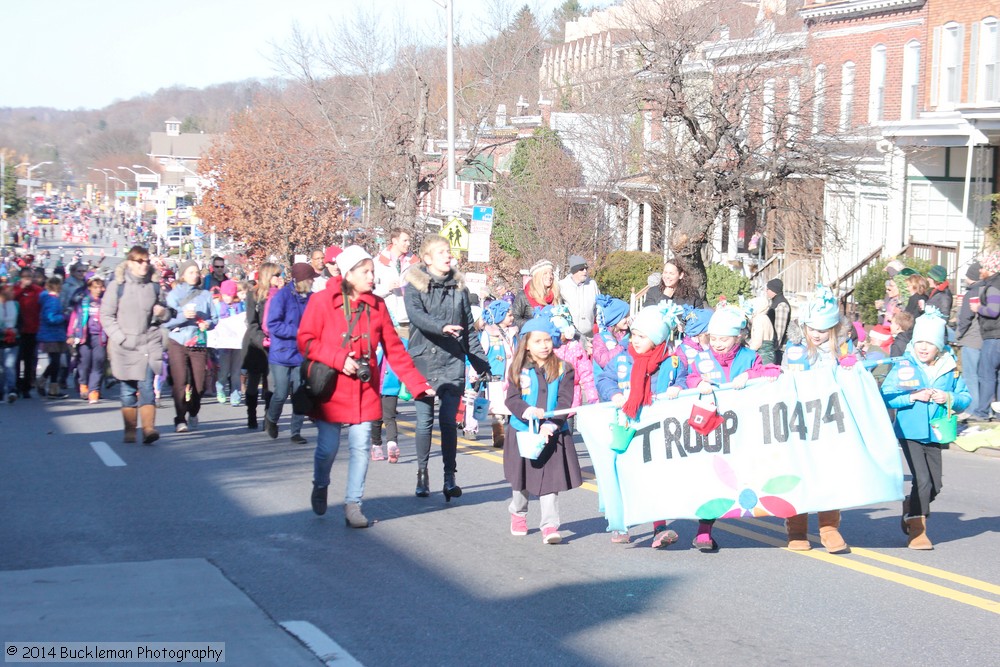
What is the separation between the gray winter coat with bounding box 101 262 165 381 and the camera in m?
12.5

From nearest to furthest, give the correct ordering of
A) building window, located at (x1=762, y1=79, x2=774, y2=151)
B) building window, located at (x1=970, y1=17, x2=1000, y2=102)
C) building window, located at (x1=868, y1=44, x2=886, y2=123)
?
1. building window, located at (x1=762, y1=79, x2=774, y2=151)
2. building window, located at (x1=970, y1=17, x2=1000, y2=102)
3. building window, located at (x1=868, y1=44, x2=886, y2=123)

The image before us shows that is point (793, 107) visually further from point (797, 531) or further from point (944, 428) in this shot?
point (797, 531)

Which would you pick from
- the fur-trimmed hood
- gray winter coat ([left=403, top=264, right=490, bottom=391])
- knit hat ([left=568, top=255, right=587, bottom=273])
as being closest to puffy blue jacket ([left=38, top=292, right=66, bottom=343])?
knit hat ([left=568, top=255, right=587, bottom=273])

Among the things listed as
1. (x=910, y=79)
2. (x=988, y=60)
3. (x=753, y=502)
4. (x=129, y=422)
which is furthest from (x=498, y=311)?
(x=910, y=79)

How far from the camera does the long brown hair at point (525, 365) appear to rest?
8.28m

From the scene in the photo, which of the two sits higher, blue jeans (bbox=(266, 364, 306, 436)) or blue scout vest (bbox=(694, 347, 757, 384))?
blue scout vest (bbox=(694, 347, 757, 384))

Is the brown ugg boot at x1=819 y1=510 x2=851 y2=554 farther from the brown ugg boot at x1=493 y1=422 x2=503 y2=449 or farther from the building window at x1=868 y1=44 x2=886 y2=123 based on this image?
the building window at x1=868 y1=44 x2=886 y2=123

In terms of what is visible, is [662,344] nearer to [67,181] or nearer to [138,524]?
[138,524]

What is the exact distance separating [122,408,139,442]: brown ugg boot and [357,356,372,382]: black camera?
5353 mm

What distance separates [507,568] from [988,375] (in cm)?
1035

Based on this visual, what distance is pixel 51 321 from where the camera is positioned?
19.3m

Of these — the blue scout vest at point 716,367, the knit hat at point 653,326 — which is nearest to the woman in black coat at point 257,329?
the knit hat at point 653,326

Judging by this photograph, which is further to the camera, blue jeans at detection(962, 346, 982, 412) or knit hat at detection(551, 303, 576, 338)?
blue jeans at detection(962, 346, 982, 412)

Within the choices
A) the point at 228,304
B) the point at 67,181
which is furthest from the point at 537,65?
the point at 67,181
